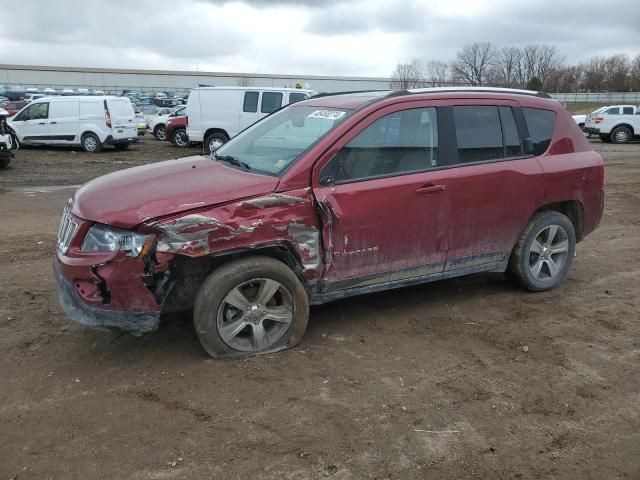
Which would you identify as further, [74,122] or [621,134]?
[621,134]

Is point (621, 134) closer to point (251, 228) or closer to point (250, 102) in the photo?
point (250, 102)

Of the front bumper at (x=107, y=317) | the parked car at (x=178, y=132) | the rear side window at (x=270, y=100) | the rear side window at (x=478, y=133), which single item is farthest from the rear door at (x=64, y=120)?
the rear side window at (x=478, y=133)

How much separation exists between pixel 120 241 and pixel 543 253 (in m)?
3.63

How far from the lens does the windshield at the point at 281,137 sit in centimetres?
408

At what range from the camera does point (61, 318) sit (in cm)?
453

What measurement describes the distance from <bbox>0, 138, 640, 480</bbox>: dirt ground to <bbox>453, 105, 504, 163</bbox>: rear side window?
1.30 meters

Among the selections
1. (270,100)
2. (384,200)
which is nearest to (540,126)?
(384,200)

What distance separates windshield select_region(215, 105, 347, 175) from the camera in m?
4.08

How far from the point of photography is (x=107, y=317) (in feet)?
11.6

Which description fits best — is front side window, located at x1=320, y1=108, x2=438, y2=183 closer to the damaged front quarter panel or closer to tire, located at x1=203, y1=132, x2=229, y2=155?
the damaged front quarter panel

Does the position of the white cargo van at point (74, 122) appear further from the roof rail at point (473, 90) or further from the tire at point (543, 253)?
the tire at point (543, 253)

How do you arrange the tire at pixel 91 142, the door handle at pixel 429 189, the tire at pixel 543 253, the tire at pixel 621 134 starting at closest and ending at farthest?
the door handle at pixel 429 189
the tire at pixel 543 253
the tire at pixel 91 142
the tire at pixel 621 134

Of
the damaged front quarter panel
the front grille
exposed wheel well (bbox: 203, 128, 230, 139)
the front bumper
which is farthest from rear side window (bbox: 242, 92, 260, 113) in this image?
the front bumper

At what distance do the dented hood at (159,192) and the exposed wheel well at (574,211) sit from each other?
112 inches
